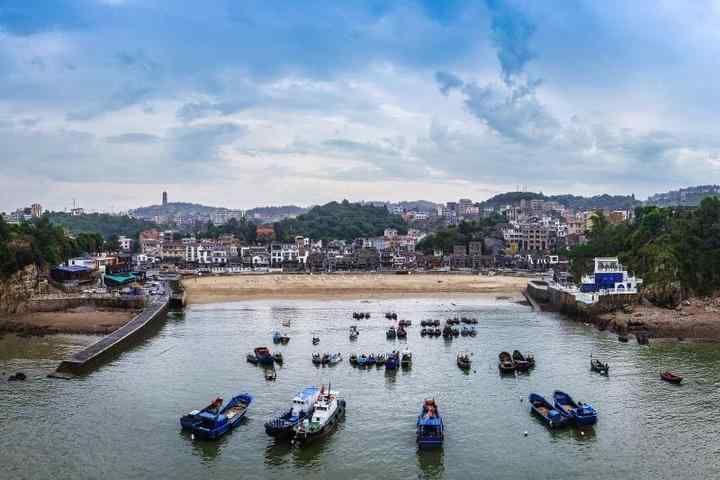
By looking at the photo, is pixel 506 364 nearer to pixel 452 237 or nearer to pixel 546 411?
pixel 546 411

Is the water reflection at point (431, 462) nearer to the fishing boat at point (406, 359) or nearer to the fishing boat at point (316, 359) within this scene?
the fishing boat at point (406, 359)

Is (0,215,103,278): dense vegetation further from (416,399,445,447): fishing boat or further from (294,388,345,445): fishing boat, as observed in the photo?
(416,399,445,447): fishing boat

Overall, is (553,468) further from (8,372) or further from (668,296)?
(668,296)

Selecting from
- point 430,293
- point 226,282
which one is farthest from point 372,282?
point 226,282

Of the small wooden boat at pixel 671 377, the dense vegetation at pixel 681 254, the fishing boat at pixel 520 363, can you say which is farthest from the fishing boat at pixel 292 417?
the dense vegetation at pixel 681 254

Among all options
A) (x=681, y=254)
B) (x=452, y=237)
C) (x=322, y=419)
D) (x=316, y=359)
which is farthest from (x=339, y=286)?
(x=322, y=419)
